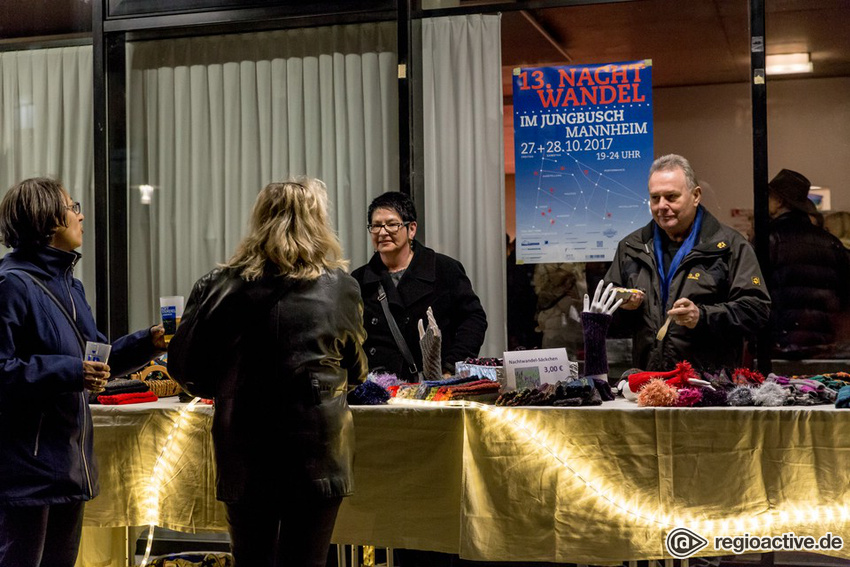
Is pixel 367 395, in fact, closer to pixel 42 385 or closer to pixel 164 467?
pixel 164 467

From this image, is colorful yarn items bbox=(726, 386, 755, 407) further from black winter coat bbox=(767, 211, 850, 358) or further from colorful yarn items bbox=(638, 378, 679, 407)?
black winter coat bbox=(767, 211, 850, 358)

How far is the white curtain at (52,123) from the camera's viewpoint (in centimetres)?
661

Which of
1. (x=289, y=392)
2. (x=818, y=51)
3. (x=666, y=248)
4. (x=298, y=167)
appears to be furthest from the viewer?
(x=298, y=167)

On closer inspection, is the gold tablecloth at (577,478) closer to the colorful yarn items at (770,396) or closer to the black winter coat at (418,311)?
the colorful yarn items at (770,396)

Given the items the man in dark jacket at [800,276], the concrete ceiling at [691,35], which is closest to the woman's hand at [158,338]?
the concrete ceiling at [691,35]

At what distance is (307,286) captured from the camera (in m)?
3.40

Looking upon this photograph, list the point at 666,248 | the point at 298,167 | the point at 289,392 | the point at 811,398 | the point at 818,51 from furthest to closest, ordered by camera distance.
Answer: the point at 298,167
the point at 818,51
the point at 666,248
the point at 811,398
the point at 289,392

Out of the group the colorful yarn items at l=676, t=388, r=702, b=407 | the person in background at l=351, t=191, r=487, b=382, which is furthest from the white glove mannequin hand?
the person in background at l=351, t=191, r=487, b=382

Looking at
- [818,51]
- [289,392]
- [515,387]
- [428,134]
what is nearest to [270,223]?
[289,392]

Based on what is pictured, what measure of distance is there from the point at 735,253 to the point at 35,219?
3.04m

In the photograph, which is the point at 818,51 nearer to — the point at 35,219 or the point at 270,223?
the point at 270,223

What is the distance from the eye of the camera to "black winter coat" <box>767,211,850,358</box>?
5.74 m

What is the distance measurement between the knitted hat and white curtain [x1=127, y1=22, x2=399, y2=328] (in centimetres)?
221

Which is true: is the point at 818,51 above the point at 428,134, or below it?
above
